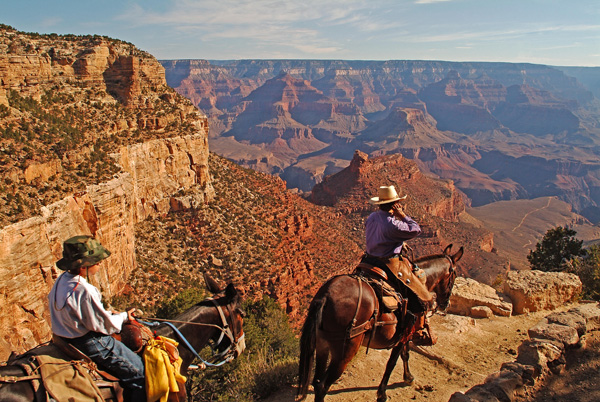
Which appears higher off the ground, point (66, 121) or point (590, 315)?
point (66, 121)

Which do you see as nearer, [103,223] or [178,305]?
[178,305]

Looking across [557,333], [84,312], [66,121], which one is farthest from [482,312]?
[66,121]

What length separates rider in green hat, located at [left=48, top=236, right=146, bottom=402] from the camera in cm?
533

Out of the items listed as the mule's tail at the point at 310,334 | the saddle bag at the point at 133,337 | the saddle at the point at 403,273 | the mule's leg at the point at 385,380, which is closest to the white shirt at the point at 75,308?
the saddle bag at the point at 133,337

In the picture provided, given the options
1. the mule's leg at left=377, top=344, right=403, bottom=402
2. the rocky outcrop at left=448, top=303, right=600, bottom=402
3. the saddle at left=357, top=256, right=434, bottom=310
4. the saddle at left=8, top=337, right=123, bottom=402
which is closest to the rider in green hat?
the saddle at left=8, top=337, right=123, bottom=402

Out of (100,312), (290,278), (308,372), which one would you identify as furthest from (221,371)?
(290,278)

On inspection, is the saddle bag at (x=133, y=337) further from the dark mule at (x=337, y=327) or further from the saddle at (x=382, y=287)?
the saddle at (x=382, y=287)

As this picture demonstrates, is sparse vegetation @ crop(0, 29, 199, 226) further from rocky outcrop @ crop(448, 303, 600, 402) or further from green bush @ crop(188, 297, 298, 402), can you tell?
rocky outcrop @ crop(448, 303, 600, 402)

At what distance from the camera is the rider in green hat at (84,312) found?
210 inches

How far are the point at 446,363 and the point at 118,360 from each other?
313 inches

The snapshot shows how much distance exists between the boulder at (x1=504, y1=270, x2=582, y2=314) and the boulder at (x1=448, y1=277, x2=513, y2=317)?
0.44 meters

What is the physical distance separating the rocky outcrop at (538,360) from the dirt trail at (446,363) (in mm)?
1520

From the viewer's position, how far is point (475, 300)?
13711 millimetres

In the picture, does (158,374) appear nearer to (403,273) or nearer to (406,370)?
(403,273)
